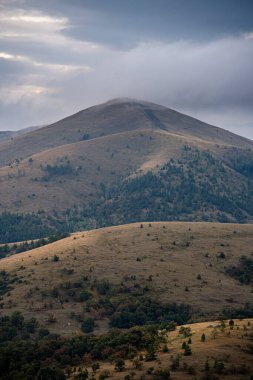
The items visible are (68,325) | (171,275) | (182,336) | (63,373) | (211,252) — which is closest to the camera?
(63,373)

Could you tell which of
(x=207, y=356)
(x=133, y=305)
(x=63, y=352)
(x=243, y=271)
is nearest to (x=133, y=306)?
(x=133, y=305)

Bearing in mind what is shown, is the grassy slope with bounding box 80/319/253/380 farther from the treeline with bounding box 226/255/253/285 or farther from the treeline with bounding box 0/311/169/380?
→ the treeline with bounding box 226/255/253/285

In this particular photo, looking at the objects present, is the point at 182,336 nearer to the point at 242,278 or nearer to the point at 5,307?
the point at 5,307

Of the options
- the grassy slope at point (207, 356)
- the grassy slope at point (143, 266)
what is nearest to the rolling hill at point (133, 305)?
the grassy slope at point (207, 356)

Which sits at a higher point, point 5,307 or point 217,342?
point 217,342

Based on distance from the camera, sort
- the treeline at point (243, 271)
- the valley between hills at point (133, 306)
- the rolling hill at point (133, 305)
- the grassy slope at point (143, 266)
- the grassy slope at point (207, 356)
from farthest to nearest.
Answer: the treeline at point (243, 271), the grassy slope at point (143, 266), the rolling hill at point (133, 305), the valley between hills at point (133, 306), the grassy slope at point (207, 356)

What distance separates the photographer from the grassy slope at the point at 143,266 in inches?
4491

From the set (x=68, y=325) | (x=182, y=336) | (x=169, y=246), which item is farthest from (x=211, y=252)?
(x=182, y=336)

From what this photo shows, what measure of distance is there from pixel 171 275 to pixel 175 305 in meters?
15.0

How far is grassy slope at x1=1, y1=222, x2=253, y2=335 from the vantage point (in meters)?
114

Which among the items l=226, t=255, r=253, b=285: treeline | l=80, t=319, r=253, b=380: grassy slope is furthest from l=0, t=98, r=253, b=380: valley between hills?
l=226, t=255, r=253, b=285: treeline

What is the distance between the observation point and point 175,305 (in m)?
114

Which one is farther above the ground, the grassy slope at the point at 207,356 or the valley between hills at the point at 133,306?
the grassy slope at the point at 207,356

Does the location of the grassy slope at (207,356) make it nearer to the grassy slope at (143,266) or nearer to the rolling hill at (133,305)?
the rolling hill at (133,305)
